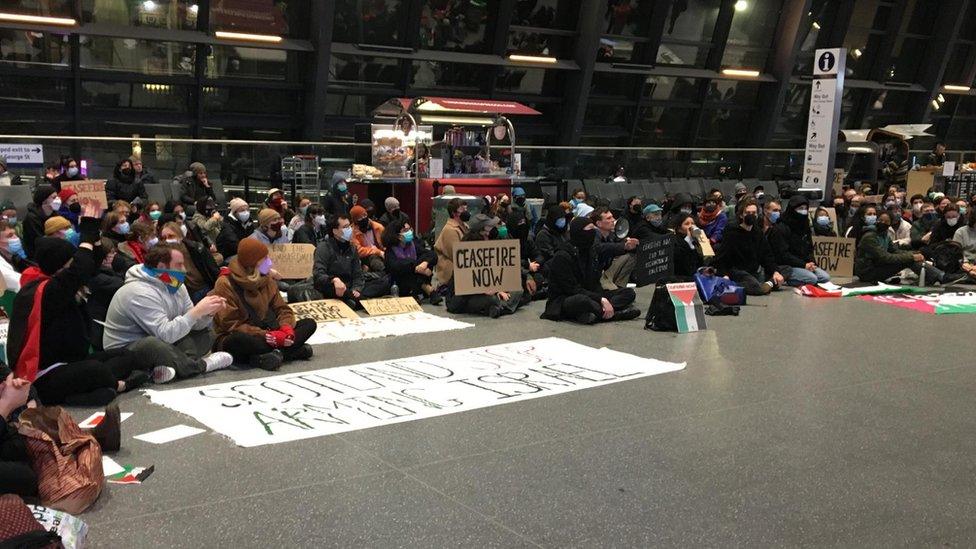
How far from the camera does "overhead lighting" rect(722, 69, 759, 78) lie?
86.3 feet

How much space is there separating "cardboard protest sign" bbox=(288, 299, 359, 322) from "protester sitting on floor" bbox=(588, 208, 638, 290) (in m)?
2.85

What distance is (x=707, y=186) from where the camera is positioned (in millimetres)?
22109

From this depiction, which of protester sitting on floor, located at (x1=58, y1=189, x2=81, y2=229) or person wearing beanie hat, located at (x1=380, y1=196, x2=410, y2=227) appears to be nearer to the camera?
protester sitting on floor, located at (x1=58, y1=189, x2=81, y2=229)

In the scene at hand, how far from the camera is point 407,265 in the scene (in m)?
11.9

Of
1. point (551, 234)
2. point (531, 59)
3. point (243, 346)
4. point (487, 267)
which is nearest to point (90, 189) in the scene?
point (487, 267)

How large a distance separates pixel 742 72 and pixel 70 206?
19563mm

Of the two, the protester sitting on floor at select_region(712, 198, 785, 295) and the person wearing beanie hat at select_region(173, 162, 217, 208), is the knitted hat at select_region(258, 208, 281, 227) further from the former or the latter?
the protester sitting on floor at select_region(712, 198, 785, 295)

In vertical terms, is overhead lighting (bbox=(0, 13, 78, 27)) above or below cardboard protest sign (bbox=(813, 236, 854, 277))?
above

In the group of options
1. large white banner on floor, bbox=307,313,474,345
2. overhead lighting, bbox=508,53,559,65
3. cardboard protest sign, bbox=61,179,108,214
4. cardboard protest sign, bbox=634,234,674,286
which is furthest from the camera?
overhead lighting, bbox=508,53,559,65

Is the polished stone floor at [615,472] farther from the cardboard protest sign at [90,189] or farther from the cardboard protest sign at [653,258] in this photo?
the cardboard protest sign at [90,189]

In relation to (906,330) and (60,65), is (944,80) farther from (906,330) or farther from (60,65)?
(60,65)

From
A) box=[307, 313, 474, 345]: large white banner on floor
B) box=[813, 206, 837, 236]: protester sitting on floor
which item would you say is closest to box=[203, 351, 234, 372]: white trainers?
box=[307, 313, 474, 345]: large white banner on floor

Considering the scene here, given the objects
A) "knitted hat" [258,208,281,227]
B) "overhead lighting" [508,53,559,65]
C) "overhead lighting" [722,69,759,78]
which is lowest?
"knitted hat" [258,208,281,227]

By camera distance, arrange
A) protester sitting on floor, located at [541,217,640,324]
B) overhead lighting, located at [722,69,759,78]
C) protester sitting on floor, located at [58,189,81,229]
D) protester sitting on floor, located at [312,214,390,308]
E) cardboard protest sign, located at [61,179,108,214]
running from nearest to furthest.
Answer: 1. protester sitting on floor, located at [541,217,640,324]
2. protester sitting on floor, located at [312,214,390,308]
3. protester sitting on floor, located at [58,189,81,229]
4. cardboard protest sign, located at [61,179,108,214]
5. overhead lighting, located at [722,69,759,78]
